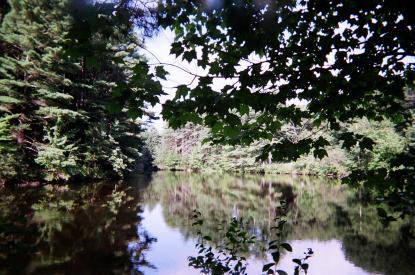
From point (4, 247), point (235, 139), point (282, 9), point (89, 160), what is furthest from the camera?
point (89, 160)

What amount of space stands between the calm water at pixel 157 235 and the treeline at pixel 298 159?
Result: 6328mm

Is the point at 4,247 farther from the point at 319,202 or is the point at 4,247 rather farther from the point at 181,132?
the point at 181,132

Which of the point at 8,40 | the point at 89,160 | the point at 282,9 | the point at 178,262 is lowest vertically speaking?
the point at 178,262

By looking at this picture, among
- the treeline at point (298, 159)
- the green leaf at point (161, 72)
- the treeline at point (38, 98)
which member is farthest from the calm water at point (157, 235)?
the treeline at point (298, 159)

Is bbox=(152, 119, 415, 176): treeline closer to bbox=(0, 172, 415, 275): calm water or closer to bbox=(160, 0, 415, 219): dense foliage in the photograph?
bbox=(0, 172, 415, 275): calm water

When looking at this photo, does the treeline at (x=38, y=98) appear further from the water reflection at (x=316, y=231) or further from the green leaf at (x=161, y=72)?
the green leaf at (x=161, y=72)

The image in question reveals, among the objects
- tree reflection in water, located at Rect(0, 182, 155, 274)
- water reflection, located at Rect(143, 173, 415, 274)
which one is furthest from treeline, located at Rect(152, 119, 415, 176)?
tree reflection in water, located at Rect(0, 182, 155, 274)

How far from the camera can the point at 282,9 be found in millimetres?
3734

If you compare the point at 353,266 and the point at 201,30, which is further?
the point at 353,266

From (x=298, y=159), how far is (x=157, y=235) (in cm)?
4136

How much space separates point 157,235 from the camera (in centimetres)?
1120

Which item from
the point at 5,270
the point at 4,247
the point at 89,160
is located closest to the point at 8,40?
the point at 89,160

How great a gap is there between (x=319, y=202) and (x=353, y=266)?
10800 mm

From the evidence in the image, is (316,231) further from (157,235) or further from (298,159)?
(298,159)
